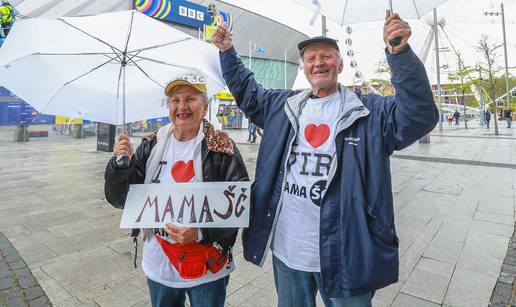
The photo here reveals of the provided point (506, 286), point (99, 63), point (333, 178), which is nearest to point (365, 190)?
point (333, 178)

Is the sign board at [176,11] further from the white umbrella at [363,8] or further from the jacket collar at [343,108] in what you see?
the jacket collar at [343,108]

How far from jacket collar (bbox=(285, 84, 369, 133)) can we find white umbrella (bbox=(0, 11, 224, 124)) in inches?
26.9

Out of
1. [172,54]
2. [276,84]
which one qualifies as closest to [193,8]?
[276,84]

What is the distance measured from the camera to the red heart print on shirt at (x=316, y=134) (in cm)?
162

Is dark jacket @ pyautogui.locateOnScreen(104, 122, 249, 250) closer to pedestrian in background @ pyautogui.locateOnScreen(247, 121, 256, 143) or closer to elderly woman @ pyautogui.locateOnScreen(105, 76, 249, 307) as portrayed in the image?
elderly woman @ pyautogui.locateOnScreen(105, 76, 249, 307)

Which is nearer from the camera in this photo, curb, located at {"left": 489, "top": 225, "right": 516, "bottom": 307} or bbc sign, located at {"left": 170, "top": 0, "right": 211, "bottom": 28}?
curb, located at {"left": 489, "top": 225, "right": 516, "bottom": 307}

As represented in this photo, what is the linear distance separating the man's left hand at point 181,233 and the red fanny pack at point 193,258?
0.09m

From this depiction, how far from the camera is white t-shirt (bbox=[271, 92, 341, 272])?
1.56 m

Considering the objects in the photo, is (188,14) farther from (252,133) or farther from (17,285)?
(17,285)

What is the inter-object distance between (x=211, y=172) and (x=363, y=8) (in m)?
1.48

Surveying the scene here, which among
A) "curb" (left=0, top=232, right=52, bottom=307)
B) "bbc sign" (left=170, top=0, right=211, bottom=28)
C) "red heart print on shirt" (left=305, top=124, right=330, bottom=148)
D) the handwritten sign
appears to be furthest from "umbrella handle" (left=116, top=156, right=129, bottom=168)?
"bbc sign" (left=170, top=0, right=211, bottom=28)

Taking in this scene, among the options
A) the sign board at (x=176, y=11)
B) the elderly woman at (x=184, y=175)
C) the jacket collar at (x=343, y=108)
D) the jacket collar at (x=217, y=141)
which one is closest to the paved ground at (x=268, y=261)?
the elderly woman at (x=184, y=175)

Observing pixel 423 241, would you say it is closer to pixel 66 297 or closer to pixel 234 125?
pixel 66 297

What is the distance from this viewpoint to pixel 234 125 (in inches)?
1174
